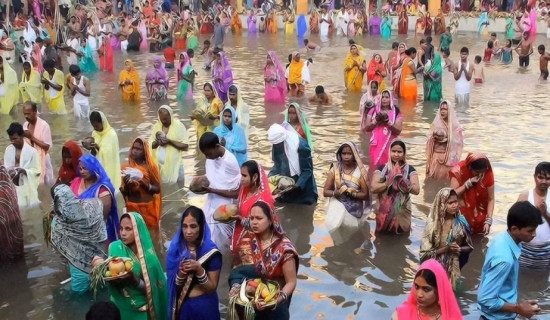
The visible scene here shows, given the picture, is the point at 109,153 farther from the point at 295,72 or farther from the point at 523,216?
the point at 295,72

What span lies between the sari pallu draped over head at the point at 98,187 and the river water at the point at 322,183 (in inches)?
24.2

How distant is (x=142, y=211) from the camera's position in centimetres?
690

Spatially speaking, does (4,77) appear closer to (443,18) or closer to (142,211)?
(142,211)

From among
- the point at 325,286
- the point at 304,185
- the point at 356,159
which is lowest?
the point at 325,286

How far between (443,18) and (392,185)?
21.6 meters

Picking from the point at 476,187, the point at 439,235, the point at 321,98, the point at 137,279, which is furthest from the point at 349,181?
the point at 321,98

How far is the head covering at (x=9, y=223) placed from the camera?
20.0ft

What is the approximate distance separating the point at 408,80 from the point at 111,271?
34.7 ft

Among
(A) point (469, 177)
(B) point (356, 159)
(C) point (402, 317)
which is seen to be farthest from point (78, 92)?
(C) point (402, 317)

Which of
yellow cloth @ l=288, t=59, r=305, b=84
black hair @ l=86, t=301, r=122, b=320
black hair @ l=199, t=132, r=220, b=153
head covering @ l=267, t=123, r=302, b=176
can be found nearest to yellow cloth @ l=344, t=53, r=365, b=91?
yellow cloth @ l=288, t=59, r=305, b=84

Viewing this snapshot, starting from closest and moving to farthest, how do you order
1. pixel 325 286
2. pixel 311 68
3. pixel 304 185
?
pixel 325 286, pixel 304 185, pixel 311 68

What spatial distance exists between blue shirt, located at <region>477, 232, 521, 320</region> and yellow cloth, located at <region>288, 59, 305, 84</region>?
35.7ft

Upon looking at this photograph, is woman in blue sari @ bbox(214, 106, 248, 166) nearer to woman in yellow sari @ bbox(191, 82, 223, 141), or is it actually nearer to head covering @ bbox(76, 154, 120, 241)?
woman in yellow sari @ bbox(191, 82, 223, 141)

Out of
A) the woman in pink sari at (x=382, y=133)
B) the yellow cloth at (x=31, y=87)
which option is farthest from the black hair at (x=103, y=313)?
the yellow cloth at (x=31, y=87)
